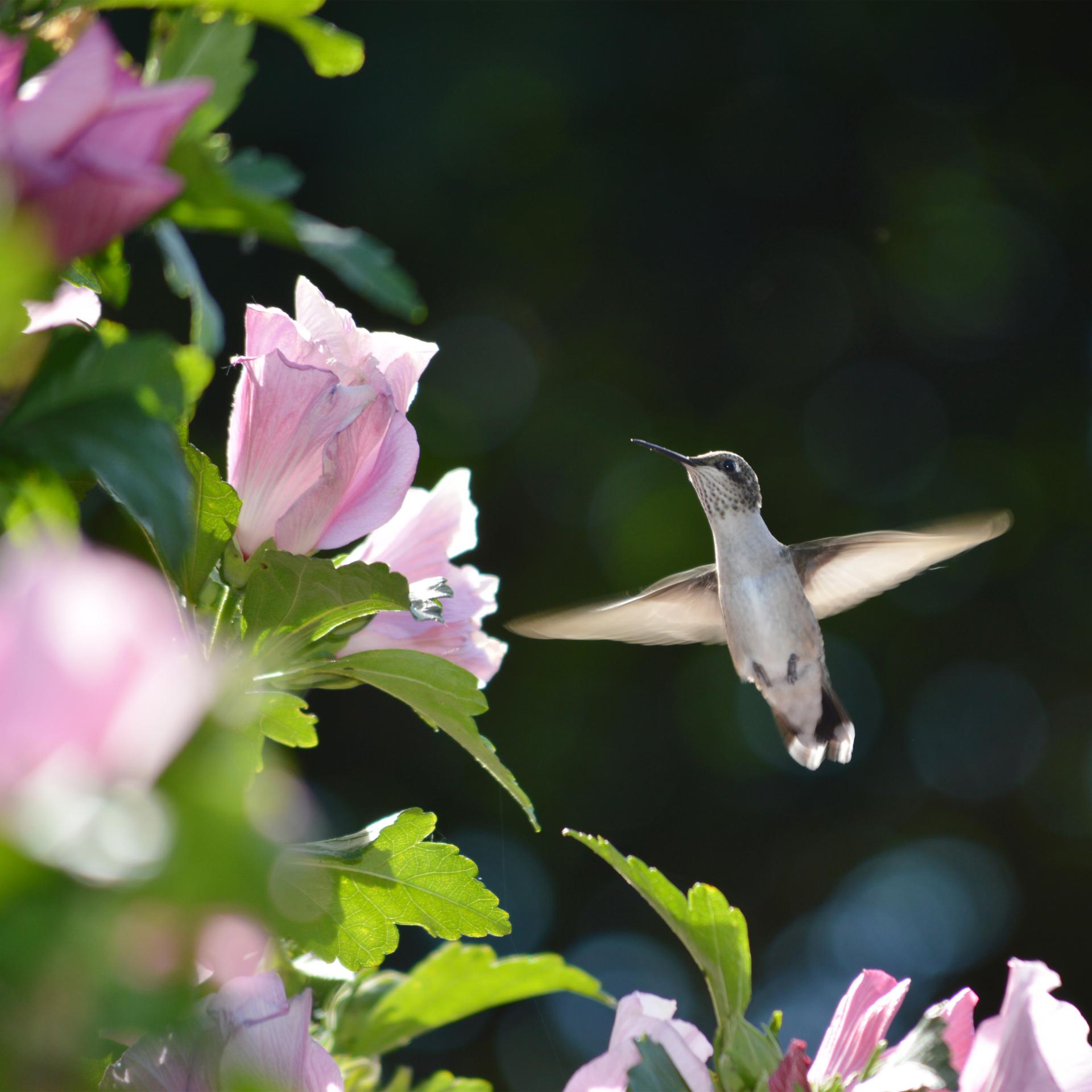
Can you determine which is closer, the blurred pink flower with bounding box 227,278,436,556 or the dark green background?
the blurred pink flower with bounding box 227,278,436,556

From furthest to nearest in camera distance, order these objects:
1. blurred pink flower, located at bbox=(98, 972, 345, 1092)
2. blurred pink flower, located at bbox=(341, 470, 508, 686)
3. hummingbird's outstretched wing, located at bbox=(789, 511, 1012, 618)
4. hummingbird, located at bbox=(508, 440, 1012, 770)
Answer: hummingbird, located at bbox=(508, 440, 1012, 770) → hummingbird's outstretched wing, located at bbox=(789, 511, 1012, 618) → blurred pink flower, located at bbox=(341, 470, 508, 686) → blurred pink flower, located at bbox=(98, 972, 345, 1092)

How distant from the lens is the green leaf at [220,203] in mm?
294

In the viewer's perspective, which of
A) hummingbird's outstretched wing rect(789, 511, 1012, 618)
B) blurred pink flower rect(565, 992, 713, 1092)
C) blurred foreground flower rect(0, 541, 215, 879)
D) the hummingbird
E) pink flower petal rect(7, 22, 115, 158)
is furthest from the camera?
the hummingbird

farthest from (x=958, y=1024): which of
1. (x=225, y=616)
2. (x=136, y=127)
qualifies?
(x=136, y=127)

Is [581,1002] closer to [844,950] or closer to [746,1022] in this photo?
[844,950]

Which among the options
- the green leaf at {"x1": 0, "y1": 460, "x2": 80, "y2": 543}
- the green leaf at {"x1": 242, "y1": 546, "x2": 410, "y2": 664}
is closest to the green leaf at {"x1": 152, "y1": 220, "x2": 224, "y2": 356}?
the green leaf at {"x1": 242, "y1": 546, "x2": 410, "y2": 664}

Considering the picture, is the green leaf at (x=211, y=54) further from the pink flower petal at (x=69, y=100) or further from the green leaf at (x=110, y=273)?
the pink flower petal at (x=69, y=100)

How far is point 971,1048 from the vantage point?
481 millimetres

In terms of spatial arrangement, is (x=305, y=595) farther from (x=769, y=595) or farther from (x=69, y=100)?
(x=769, y=595)

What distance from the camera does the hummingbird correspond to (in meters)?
1.42

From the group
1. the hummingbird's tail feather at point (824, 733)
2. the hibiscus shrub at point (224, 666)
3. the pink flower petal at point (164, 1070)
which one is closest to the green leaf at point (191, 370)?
the hibiscus shrub at point (224, 666)

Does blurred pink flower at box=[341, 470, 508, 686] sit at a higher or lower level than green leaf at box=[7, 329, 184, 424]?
lower

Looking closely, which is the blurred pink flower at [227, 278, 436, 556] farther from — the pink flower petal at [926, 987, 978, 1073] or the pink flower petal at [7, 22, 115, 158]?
the pink flower petal at [926, 987, 978, 1073]

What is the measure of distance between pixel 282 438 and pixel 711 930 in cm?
30
